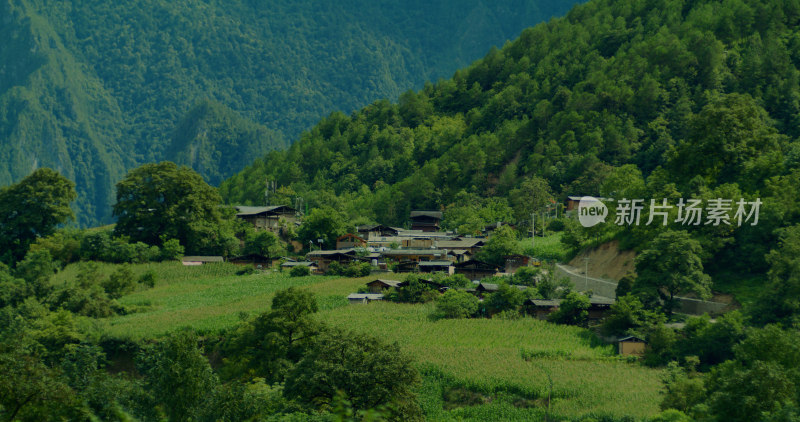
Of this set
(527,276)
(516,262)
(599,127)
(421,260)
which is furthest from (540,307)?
A: (599,127)


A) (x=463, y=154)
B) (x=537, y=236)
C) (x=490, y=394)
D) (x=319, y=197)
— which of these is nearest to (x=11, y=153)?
(x=319, y=197)

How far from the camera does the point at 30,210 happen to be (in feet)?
252

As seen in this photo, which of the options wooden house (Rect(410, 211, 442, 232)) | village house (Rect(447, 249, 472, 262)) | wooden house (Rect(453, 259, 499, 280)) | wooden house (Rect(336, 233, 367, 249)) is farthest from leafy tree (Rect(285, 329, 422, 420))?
wooden house (Rect(410, 211, 442, 232))

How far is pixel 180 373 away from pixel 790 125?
6793 cm

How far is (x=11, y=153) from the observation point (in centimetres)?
19638

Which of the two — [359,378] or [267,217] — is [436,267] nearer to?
[267,217]

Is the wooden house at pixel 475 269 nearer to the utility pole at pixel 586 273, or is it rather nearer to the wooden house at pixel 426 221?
the utility pole at pixel 586 273

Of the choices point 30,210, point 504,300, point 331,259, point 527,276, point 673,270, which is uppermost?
point 30,210

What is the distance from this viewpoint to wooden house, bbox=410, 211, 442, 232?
88.8 m

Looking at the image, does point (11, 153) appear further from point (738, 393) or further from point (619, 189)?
point (738, 393)

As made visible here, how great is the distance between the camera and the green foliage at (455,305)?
50938 mm

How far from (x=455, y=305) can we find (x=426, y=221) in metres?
38.7

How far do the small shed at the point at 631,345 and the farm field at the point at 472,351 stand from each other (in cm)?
66

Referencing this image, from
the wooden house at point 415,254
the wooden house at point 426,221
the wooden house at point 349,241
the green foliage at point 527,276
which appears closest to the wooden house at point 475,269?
the wooden house at point 415,254
